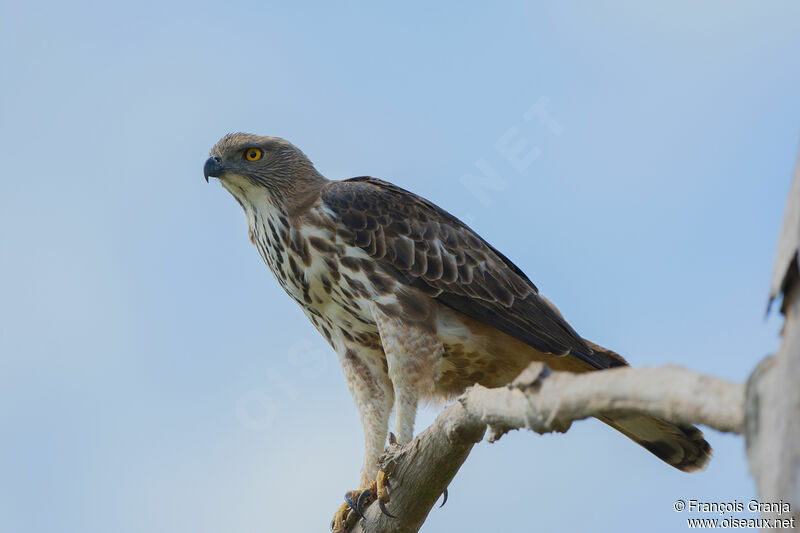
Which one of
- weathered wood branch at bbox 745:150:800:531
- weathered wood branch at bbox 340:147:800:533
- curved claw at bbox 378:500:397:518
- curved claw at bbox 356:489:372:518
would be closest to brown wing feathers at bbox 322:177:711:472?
curved claw at bbox 356:489:372:518

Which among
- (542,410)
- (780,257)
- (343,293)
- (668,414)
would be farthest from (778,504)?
(343,293)

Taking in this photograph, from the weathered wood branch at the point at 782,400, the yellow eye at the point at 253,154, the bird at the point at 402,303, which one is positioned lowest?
the weathered wood branch at the point at 782,400

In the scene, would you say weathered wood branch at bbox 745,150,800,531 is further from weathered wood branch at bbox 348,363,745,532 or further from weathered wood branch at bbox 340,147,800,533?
weathered wood branch at bbox 348,363,745,532

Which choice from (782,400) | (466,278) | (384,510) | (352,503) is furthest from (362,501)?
(782,400)

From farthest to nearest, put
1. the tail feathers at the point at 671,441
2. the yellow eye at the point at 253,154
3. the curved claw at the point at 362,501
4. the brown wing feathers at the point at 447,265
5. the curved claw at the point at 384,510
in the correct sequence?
the yellow eye at the point at 253,154 → the brown wing feathers at the point at 447,265 → the tail feathers at the point at 671,441 → the curved claw at the point at 362,501 → the curved claw at the point at 384,510

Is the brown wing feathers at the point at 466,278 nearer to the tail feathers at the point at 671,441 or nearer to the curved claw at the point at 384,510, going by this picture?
the tail feathers at the point at 671,441

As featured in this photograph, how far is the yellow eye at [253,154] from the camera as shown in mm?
7441

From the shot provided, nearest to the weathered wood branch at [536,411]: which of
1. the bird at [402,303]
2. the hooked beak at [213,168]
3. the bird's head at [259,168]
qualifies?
the bird at [402,303]

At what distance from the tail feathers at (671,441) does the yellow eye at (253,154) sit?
333cm

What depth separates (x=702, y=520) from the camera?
3602 millimetres

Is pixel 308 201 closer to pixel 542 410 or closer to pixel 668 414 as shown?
pixel 542 410

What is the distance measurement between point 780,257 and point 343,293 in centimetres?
449

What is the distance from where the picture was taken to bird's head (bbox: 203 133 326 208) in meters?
7.25

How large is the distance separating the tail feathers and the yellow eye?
10.9 ft
